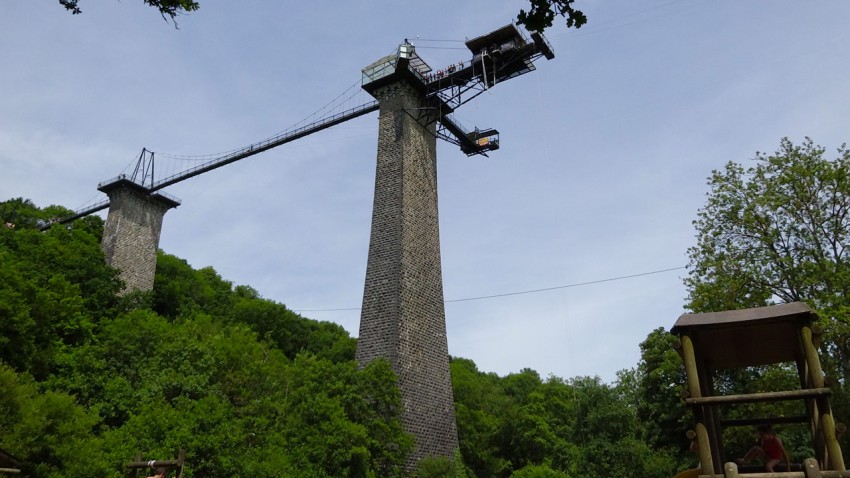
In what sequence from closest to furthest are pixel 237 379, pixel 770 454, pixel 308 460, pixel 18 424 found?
pixel 770 454
pixel 18 424
pixel 308 460
pixel 237 379

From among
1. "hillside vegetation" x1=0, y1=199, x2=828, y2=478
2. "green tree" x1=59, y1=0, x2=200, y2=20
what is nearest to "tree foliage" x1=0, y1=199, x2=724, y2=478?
"hillside vegetation" x1=0, y1=199, x2=828, y2=478

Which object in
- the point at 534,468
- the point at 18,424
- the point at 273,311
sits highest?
the point at 273,311

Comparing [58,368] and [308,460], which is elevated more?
[58,368]

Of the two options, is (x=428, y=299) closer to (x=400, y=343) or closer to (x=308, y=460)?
(x=400, y=343)

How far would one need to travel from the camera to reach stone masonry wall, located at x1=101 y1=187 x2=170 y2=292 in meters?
36.3

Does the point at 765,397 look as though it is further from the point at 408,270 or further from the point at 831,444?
the point at 408,270

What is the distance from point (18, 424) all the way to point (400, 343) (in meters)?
11.7

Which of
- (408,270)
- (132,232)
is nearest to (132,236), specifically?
(132,232)

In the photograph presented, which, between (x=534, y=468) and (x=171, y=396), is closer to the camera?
(x=171, y=396)

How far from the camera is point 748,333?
24.3 feet

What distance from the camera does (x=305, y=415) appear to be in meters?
19.9

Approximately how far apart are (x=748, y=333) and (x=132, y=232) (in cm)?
3610

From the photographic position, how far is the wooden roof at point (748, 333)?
7.01 meters

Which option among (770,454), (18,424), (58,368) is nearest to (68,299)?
(58,368)
